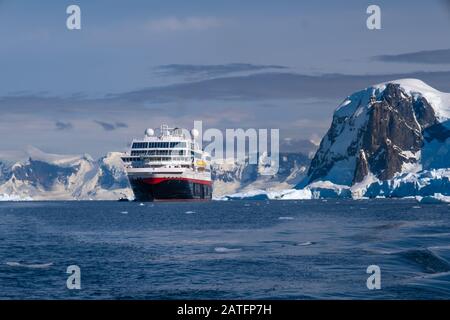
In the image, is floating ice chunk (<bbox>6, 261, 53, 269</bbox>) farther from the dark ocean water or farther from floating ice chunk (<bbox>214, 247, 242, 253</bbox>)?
floating ice chunk (<bbox>214, 247, 242, 253</bbox>)

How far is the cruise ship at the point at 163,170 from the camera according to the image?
174125 mm

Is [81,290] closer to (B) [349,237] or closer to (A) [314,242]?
(A) [314,242]

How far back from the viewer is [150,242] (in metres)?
60.6

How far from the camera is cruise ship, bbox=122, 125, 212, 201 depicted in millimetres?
174125

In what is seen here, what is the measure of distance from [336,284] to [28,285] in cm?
1557

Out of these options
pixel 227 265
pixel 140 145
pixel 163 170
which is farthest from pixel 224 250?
pixel 140 145

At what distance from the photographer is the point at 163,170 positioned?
17338cm

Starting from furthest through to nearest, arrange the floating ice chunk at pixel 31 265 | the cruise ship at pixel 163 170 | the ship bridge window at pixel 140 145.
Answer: the ship bridge window at pixel 140 145 → the cruise ship at pixel 163 170 → the floating ice chunk at pixel 31 265

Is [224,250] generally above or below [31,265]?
below

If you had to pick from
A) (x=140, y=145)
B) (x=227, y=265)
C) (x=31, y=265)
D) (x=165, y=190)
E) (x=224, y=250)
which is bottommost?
(x=165, y=190)

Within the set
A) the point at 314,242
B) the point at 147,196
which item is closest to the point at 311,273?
the point at 314,242

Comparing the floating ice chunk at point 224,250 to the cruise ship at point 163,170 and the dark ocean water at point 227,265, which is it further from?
the cruise ship at point 163,170

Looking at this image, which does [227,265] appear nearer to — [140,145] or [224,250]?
[224,250]

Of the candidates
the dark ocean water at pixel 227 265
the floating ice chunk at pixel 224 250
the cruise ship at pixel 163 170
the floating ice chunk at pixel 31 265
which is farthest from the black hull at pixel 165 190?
the floating ice chunk at pixel 31 265
